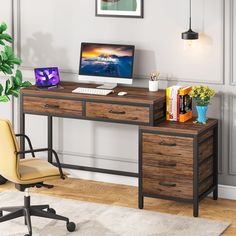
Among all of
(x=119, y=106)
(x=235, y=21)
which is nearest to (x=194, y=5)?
(x=235, y=21)

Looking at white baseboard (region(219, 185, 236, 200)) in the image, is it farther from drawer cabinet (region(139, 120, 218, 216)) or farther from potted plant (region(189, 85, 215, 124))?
potted plant (region(189, 85, 215, 124))

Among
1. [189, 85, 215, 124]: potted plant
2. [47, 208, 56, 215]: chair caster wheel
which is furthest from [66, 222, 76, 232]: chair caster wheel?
[189, 85, 215, 124]: potted plant

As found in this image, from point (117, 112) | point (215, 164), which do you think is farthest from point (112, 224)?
point (215, 164)

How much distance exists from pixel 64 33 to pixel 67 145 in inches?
40.4

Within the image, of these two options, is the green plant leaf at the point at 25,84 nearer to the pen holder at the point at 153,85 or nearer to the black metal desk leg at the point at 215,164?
the pen holder at the point at 153,85

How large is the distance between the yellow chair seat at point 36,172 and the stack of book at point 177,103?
116 centimetres

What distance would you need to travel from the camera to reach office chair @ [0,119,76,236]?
5.50 m

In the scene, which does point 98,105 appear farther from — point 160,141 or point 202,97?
point 202,97

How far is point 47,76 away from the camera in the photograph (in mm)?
6773

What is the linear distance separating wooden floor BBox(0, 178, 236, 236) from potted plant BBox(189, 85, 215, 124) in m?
0.70

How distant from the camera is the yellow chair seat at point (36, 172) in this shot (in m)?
5.57

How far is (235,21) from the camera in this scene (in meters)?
6.25

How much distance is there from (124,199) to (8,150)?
136 centimetres

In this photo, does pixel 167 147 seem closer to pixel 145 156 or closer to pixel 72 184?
pixel 145 156
